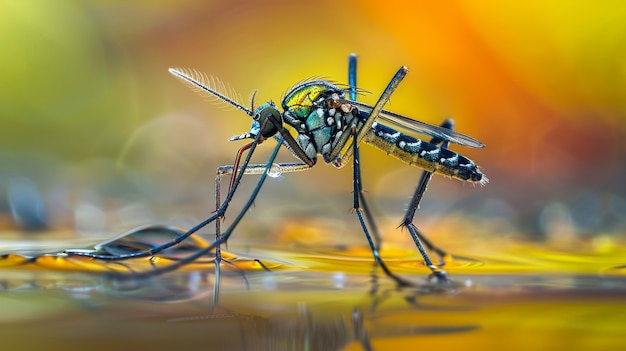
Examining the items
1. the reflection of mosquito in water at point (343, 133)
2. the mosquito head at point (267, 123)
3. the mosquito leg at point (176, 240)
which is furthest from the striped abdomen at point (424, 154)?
the mosquito leg at point (176, 240)

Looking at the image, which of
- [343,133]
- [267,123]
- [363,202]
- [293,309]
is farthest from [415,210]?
[293,309]

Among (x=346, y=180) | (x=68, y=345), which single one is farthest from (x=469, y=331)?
(x=346, y=180)

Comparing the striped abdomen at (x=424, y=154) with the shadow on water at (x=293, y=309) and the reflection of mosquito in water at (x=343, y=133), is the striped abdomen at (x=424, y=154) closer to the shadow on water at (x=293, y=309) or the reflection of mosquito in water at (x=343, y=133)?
the reflection of mosquito in water at (x=343, y=133)

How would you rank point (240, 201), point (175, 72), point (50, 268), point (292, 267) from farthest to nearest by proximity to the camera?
point (240, 201) < point (175, 72) < point (292, 267) < point (50, 268)

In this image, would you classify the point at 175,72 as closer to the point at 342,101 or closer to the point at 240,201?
the point at 342,101

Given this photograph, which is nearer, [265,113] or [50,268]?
[50,268]

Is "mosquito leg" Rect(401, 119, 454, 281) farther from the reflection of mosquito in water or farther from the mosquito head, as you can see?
the mosquito head

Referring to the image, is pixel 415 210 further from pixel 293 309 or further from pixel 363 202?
pixel 293 309
